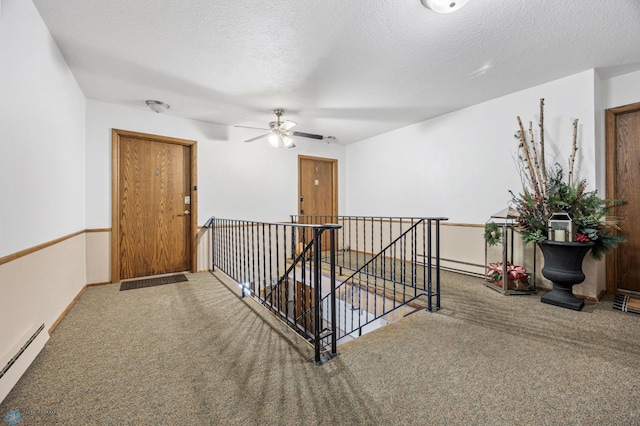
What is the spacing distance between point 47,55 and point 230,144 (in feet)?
7.93

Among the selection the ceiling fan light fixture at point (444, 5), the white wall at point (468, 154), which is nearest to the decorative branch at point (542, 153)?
the white wall at point (468, 154)

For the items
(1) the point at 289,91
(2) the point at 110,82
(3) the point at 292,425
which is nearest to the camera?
(3) the point at 292,425

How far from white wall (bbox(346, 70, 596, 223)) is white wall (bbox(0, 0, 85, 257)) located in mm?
4517

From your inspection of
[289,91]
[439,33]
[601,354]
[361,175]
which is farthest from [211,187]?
[601,354]

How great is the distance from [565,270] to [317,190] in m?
4.05

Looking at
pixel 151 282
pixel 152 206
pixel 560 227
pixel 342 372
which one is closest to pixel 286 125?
pixel 152 206

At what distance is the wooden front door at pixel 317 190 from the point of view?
17.3 ft

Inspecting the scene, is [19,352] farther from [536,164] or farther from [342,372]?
[536,164]

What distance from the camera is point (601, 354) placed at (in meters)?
1.76

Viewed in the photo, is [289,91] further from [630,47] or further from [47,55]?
[630,47]

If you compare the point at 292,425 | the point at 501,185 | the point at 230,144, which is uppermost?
the point at 230,144

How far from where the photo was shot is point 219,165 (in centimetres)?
425

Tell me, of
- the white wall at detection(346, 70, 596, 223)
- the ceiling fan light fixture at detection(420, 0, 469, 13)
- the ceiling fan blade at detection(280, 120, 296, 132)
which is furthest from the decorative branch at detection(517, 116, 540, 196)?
the ceiling fan blade at detection(280, 120, 296, 132)

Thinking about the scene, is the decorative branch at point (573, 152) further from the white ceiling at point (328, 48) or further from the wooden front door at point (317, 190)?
the wooden front door at point (317, 190)
